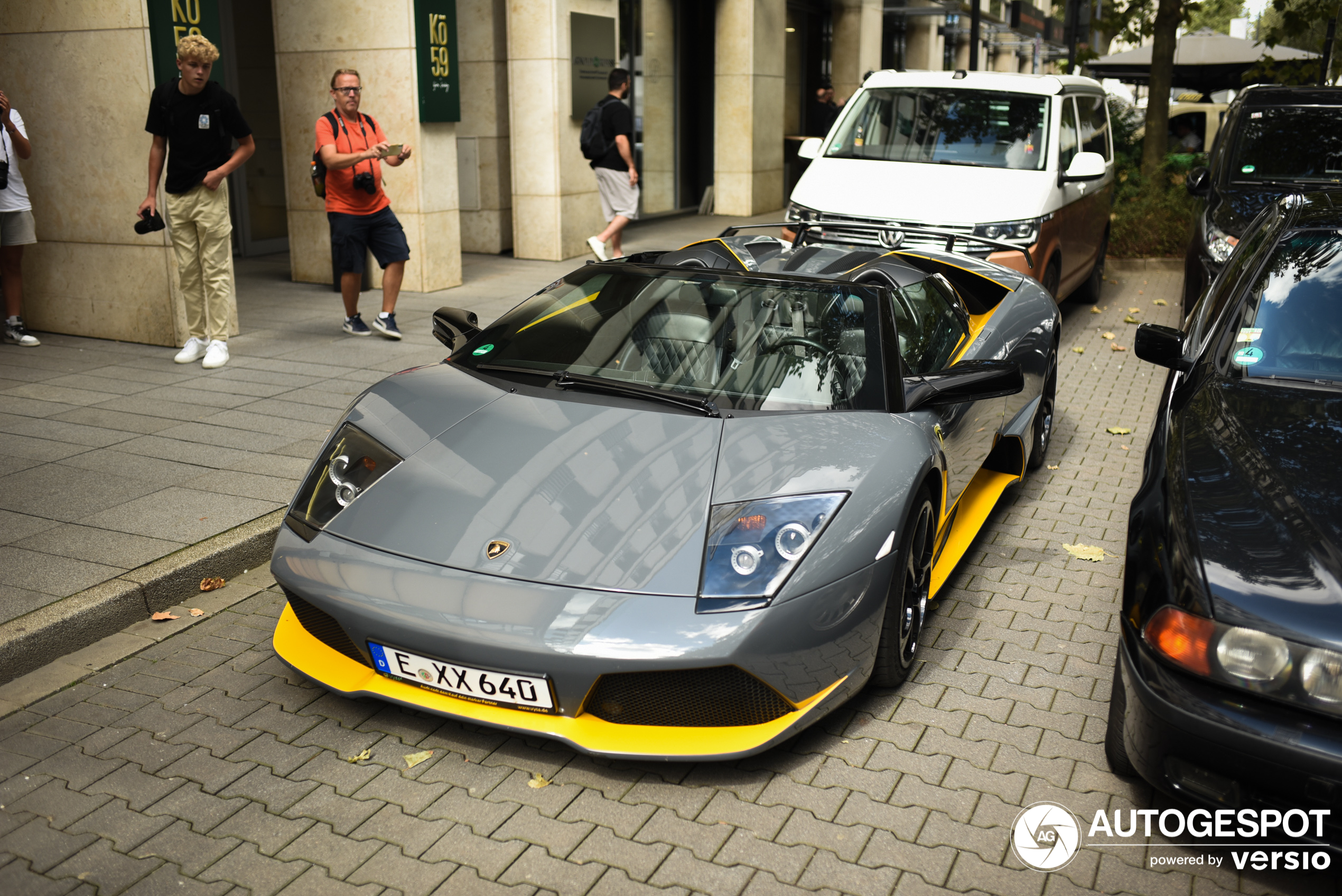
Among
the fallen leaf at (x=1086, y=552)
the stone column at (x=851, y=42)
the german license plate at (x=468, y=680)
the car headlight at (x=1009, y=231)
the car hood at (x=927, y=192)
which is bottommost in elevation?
the fallen leaf at (x=1086, y=552)

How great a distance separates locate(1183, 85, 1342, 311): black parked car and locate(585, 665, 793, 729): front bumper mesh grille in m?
6.79

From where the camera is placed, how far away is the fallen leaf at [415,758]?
3332mm

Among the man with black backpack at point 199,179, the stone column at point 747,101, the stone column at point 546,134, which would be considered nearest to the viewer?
the man with black backpack at point 199,179

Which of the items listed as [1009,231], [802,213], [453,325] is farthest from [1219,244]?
Answer: [453,325]

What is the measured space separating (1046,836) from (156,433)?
16.0 feet

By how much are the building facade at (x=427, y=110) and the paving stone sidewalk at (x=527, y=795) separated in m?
5.14

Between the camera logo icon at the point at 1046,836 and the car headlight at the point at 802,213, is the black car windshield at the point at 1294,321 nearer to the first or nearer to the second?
the camera logo icon at the point at 1046,836

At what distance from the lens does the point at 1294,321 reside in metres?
4.11

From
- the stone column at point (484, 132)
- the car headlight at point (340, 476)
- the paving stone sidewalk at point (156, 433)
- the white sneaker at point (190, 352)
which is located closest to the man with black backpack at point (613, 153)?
the paving stone sidewalk at point (156, 433)

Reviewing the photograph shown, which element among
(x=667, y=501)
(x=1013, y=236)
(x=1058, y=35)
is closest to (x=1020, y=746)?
(x=667, y=501)

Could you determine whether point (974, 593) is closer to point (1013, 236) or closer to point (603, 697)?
point (603, 697)

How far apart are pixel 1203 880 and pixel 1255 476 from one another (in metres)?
1.07

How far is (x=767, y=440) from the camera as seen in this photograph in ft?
11.9

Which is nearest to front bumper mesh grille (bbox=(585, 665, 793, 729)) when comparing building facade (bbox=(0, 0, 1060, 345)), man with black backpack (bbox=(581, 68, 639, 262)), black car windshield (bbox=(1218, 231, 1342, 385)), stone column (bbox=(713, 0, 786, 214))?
black car windshield (bbox=(1218, 231, 1342, 385))
